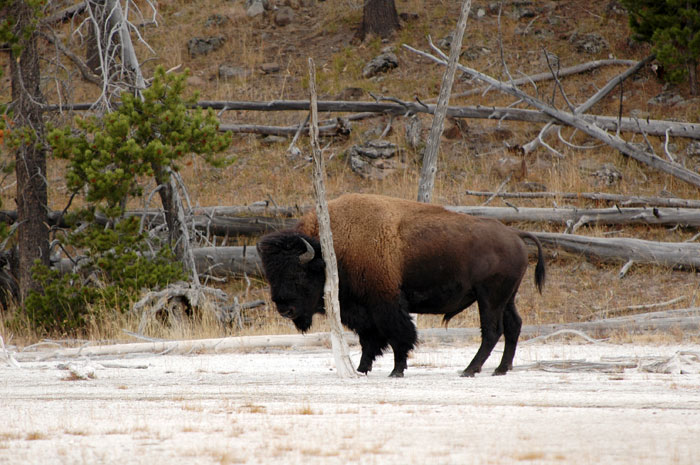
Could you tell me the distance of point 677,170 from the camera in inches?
611

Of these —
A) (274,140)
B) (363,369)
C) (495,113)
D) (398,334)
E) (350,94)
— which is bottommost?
(363,369)

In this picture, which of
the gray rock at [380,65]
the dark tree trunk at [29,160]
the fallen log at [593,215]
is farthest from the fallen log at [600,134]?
the gray rock at [380,65]

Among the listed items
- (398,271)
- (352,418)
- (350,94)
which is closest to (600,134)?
(350,94)

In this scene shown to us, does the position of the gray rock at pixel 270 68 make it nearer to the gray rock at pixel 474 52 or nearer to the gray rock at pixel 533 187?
the gray rock at pixel 474 52

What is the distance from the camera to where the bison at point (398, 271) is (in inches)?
316

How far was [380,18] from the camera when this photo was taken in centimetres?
2433

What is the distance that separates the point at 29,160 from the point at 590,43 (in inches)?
589

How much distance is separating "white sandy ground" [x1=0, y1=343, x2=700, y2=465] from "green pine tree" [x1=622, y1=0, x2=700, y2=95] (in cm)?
1173

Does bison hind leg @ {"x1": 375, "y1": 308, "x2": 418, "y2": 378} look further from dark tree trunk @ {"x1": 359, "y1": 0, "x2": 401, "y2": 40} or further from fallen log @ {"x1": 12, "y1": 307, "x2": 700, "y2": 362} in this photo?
dark tree trunk @ {"x1": 359, "y1": 0, "x2": 401, "y2": 40}

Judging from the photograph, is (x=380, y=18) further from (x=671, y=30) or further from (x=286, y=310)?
(x=286, y=310)

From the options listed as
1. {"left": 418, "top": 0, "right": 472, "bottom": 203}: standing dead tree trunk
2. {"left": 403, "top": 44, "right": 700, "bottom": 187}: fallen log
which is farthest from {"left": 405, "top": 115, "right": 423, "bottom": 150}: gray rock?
{"left": 418, "top": 0, "right": 472, "bottom": 203}: standing dead tree trunk

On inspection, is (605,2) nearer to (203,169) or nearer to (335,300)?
(203,169)

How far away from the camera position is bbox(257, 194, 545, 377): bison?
8016mm

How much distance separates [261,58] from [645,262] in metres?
13.7
